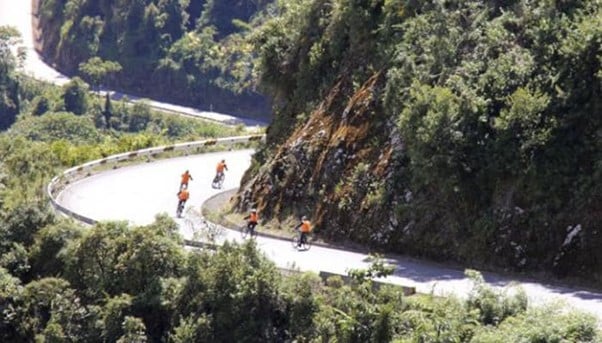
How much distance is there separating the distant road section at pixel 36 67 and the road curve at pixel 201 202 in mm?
48295

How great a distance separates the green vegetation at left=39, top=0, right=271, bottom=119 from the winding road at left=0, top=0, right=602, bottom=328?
168 feet

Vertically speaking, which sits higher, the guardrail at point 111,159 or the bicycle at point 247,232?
the bicycle at point 247,232

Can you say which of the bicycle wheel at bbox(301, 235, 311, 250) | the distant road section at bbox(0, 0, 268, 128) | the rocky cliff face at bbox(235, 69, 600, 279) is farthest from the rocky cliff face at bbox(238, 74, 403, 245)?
the distant road section at bbox(0, 0, 268, 128)

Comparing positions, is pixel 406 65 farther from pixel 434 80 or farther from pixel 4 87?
pixel 4 87

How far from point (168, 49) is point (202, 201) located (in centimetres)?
6878

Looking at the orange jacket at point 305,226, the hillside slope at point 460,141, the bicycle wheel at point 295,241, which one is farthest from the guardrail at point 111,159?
the orange jacket at point 305,226

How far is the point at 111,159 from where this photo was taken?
149 ft

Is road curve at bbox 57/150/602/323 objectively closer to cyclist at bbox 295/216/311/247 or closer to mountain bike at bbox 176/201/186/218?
cyclist at bbox 295/216/311/247

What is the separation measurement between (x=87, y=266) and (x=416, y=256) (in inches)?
278

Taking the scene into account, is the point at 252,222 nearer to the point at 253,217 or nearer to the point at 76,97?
the point at 253,217

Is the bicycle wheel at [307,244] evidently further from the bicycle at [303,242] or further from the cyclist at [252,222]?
the cyclist at [252,222]

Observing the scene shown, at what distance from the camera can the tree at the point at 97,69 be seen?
101 m

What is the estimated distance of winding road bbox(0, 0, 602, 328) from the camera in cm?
2273

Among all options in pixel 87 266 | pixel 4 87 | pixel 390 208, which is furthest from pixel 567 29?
pixel 4 87
